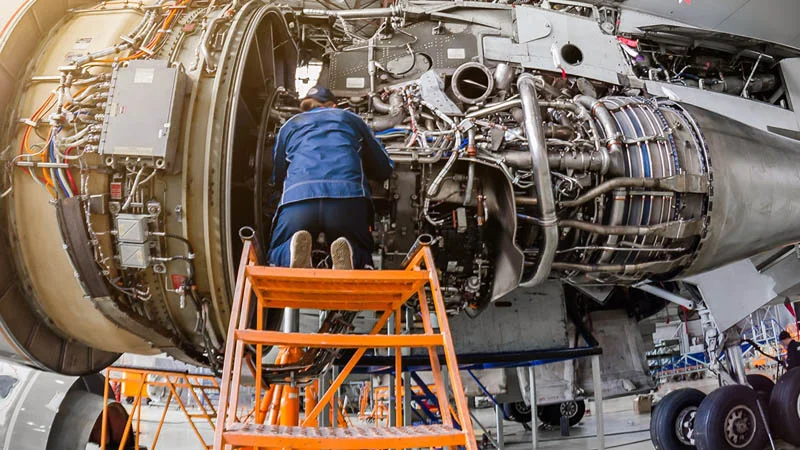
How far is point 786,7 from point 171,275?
6.78 meters

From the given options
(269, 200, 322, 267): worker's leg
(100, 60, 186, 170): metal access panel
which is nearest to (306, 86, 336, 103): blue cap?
(100, 60, 186, 170): metal access panel

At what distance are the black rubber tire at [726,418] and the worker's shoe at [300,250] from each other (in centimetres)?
450

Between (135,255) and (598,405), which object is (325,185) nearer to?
(135,255)

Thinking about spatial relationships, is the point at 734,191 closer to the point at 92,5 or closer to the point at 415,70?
the point at 415,70

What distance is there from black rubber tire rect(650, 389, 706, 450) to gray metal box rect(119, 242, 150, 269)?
5299mm

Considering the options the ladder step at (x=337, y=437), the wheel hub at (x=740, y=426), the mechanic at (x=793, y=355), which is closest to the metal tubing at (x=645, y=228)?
the ladder step at (x=337, y=437)

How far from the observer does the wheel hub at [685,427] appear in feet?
18.8

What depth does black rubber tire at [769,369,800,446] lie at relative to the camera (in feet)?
19.1

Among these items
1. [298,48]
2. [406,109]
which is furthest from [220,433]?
[298,48]

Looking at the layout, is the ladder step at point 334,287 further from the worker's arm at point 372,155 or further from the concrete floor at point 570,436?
the concrete floor at point 570,436

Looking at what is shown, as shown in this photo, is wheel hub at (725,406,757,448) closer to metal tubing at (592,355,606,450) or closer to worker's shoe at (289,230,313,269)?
metal tubing at (592,355,606,450)

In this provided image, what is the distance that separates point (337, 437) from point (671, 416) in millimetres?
5154

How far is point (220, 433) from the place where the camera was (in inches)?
70.1

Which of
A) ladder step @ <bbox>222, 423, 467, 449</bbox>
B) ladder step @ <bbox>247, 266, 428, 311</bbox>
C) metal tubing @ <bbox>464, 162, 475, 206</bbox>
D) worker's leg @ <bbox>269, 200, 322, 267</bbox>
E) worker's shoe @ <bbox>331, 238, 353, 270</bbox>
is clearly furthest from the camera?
metal tubing @ <bbox>464, 162, 475, 206</bbox>
